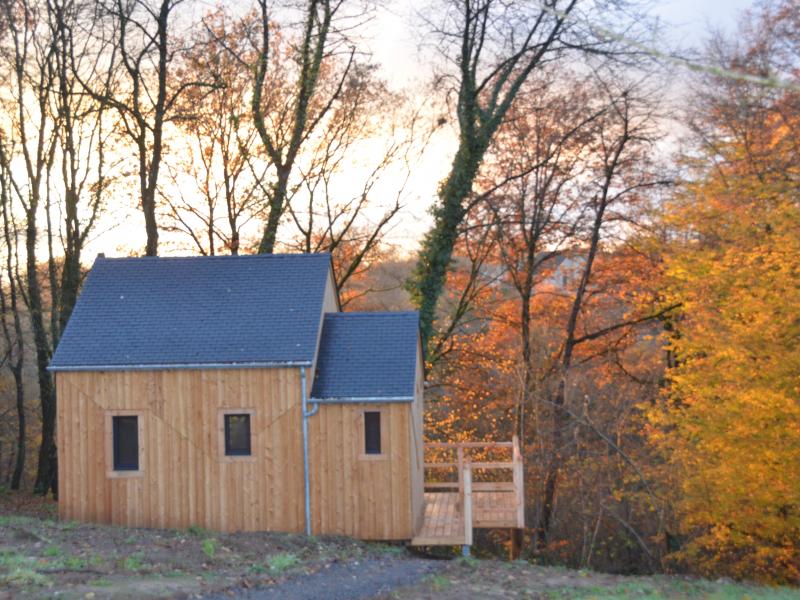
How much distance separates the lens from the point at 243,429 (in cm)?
1688

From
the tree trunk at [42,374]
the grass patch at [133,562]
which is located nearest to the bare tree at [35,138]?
the tree trunk at [42,374]

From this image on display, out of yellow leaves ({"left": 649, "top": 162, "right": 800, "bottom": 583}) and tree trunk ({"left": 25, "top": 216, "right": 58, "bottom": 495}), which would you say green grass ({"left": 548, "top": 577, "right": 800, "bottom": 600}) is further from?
tree trunk ({"left": 25, "top": 216, "right": 58, "bottom": 495})

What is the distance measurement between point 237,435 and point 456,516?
4897mm

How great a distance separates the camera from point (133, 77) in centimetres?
2558

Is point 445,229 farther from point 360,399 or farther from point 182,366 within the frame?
point 182,366

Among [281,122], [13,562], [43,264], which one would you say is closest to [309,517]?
[13,562]

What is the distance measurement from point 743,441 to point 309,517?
351 inches

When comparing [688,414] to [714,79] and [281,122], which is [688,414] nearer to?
[714,79]

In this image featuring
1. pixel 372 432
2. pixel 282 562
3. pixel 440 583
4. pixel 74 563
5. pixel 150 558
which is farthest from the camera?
pixel 372 432

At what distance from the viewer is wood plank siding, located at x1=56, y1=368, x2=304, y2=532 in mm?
16625

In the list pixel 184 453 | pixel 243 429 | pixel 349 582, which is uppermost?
pixel 243 429

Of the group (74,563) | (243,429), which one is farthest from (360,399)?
(74,563)

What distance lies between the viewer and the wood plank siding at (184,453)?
54.5 feet

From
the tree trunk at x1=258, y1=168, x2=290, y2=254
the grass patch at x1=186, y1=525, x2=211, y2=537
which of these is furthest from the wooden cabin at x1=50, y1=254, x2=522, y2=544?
the tree trunk at x1=258, y1=168, x2=290, y2=254
